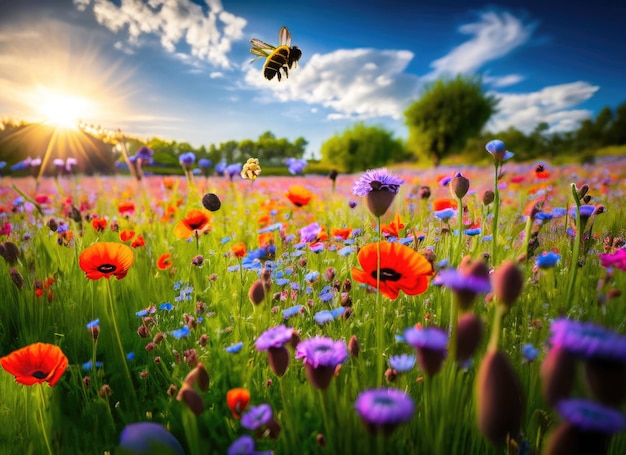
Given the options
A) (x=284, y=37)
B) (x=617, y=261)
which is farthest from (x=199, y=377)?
(x=284, y=37)

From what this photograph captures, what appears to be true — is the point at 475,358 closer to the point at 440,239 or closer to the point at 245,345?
the point at 245,345

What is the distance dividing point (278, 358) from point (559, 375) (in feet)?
1.62

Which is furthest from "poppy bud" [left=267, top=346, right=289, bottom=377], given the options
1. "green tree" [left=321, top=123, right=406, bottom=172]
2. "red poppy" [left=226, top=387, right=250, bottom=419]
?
"green tree" [left=321, top=123, right=406, bottom=172]

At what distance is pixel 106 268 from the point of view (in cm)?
122

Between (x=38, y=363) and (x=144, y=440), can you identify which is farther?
(x=38, y=363)

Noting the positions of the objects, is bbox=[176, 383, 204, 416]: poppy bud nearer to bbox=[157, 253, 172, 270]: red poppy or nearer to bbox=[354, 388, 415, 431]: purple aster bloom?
bbox=[354, 388, 415, 431]: purple aster bloom

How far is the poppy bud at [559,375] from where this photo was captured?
0.41 meters

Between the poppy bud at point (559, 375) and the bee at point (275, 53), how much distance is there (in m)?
1.77

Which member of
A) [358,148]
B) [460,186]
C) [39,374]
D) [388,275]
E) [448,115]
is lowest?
[39,374]

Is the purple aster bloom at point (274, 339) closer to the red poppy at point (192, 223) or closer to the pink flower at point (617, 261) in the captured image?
the pink flower at point (617, 261)

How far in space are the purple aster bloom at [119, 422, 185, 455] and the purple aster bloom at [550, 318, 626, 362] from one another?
2.22 ft

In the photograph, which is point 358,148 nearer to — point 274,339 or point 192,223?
point 192,223

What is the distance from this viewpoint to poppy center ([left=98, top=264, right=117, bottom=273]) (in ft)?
3.96

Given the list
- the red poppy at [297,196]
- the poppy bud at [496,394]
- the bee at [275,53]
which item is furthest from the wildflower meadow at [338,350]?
the bee at [275,53]
